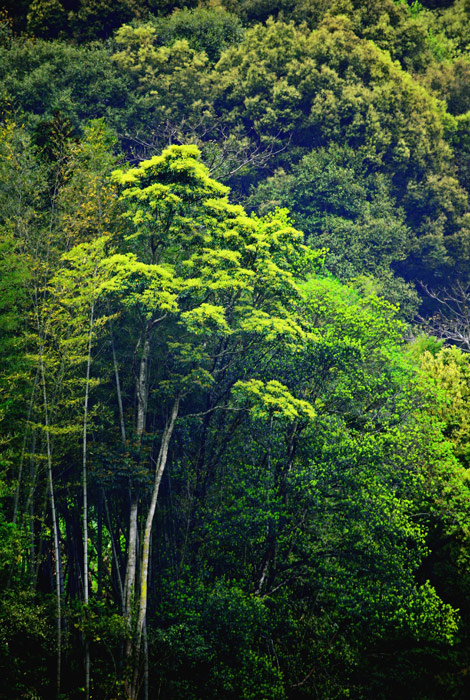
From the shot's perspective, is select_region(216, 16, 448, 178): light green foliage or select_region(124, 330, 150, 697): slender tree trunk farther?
select_region(216, 16, 448, 178): light green foliage

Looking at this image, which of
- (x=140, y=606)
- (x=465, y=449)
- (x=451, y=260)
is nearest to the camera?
(x=140, y=606)

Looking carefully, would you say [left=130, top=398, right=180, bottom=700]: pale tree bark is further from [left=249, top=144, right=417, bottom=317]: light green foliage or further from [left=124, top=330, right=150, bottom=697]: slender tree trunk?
[left=249, top=144, right=417, bottom=317]: light green foliage

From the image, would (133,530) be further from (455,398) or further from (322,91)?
(322,91)

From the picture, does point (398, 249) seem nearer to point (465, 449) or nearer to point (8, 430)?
point (465, 449)

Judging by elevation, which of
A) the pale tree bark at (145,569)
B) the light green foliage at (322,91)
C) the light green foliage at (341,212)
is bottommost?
the pale tree bark at (145,569)

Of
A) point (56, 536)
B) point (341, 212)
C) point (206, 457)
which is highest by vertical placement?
point (341, 212)

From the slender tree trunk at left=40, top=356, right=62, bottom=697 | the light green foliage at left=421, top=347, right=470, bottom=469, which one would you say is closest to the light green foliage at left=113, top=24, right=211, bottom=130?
the light green foliage at left=421, top=347, right=470, bottom=469

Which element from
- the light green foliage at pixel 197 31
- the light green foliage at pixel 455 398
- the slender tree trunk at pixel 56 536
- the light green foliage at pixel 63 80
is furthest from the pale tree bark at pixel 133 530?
the light green foliage at pixel 197 31

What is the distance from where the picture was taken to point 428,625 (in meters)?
13.9

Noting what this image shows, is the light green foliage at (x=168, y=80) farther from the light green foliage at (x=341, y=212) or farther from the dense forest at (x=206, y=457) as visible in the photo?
the dense forest at (x=206, y=457)

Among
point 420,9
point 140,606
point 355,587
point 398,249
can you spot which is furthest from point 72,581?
point 420,9

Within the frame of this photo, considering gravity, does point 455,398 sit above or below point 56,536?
above

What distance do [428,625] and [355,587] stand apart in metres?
1.80

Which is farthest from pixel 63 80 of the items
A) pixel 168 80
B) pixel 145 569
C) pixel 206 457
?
pixel 145 569
